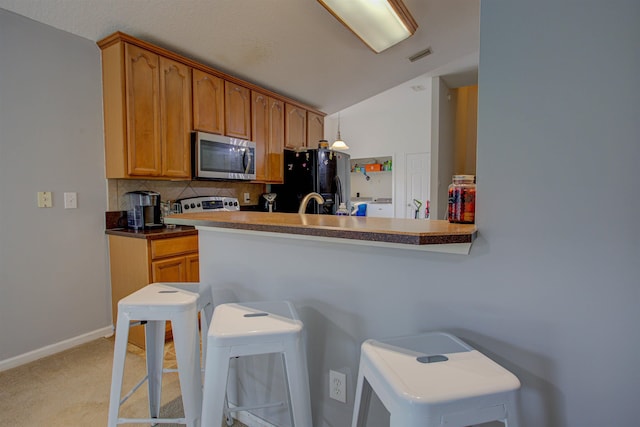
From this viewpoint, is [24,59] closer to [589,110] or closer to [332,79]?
[332,79]

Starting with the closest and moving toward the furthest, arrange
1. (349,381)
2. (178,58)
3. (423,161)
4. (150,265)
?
(349,381), (150,265), (178,58), (423,161)

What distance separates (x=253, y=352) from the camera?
3.27 feet

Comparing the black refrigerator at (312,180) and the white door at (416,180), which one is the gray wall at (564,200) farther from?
the white door at (416,180)

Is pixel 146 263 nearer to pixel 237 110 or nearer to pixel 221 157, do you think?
pixel 221 157

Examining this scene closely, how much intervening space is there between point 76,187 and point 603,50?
302 cm

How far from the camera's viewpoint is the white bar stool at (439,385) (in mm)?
675

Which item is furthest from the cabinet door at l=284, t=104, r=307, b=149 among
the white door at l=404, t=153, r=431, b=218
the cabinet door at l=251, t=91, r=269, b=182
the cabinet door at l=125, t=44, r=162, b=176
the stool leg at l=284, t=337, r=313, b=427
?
the white door at l=404, t=153, r=431, b=218

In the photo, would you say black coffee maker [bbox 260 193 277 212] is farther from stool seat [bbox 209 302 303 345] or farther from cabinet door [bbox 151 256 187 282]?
stool seat [bbox 209 302 303 345]

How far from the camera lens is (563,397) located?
2.98ft

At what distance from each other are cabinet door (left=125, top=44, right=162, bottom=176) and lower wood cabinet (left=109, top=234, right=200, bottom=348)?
0.56 m

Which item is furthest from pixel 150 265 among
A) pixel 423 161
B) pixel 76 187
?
pixel 423 161

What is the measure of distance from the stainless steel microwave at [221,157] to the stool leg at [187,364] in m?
1.80

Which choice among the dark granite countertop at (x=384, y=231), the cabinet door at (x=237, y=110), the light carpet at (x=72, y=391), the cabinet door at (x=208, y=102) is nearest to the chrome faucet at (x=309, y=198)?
the dark granite countertop at (x=384, y=231)

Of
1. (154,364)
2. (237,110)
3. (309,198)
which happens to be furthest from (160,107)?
(154,364)
